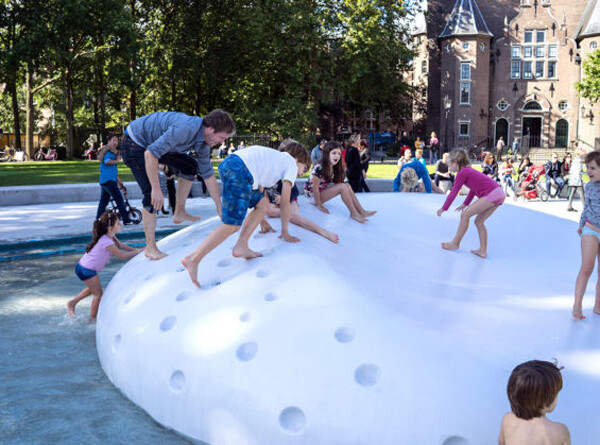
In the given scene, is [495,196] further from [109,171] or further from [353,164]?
[109,171]

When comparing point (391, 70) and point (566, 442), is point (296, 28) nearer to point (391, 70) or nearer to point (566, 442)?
point (391, 70)

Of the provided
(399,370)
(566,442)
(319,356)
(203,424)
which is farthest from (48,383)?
(566,442)

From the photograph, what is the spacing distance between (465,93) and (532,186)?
107ft

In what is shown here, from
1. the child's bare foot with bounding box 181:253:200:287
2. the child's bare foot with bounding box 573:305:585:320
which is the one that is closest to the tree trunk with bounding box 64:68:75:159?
the child's bare foot with bounding box 181:253:200:287

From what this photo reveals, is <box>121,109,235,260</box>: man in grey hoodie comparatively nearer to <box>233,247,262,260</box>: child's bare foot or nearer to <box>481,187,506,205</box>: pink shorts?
<box>233,247,262,260</box>: child's bare foot

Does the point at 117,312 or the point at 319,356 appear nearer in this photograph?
the point at 319,356

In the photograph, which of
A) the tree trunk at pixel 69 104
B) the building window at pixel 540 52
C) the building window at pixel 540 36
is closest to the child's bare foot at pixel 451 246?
the tree trunk at pixel 69 104

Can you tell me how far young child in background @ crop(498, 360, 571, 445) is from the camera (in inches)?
116

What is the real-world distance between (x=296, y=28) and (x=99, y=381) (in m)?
37.3

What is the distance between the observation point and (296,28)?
1549 inches

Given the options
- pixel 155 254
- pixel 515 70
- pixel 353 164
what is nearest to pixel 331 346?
pixel 155 254

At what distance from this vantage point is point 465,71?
49344 mm

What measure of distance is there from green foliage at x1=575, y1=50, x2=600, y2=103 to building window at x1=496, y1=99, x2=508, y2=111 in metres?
6.91

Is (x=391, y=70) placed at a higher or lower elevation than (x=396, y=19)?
lower
